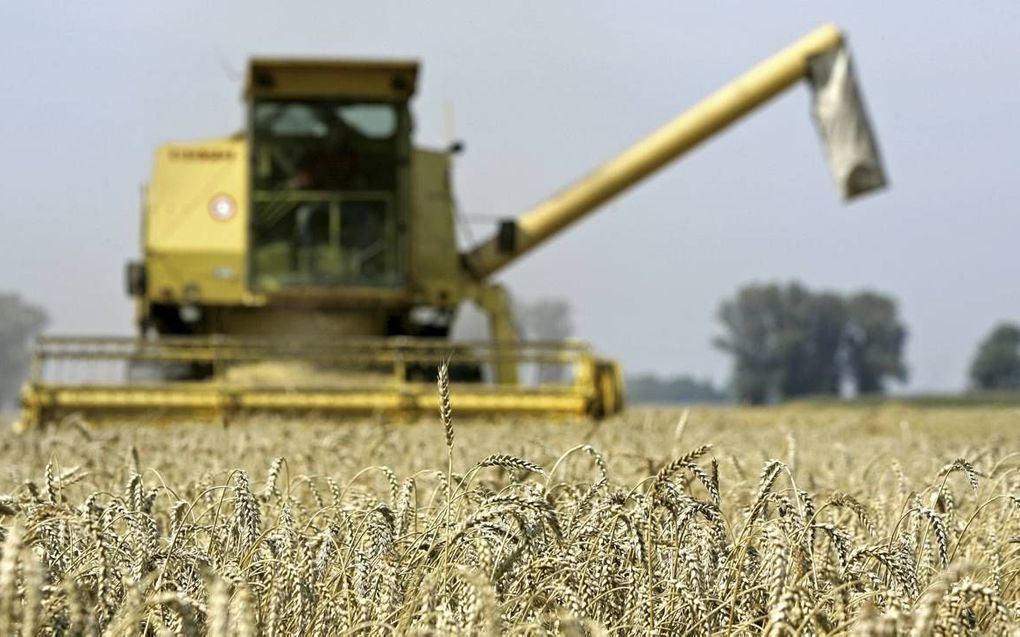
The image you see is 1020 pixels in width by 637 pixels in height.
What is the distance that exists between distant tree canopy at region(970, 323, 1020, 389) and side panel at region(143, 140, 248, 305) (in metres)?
95.1

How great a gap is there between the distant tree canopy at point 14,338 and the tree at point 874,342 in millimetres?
56834

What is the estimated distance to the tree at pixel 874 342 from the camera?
344ft

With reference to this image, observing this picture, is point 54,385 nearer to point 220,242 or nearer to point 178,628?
point 220,242

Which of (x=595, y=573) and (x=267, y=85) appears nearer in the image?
(x=595, y=573)

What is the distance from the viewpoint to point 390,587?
199 centimetres

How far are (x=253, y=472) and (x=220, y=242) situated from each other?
301 inches

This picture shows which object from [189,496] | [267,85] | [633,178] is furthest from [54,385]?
[189,496]

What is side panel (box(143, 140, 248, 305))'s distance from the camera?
39.1ft

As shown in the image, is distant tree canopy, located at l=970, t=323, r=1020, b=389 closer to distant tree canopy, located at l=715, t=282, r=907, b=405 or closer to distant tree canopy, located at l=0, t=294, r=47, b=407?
distant tree canopy, located at l=715, t=282, r=907, b=405

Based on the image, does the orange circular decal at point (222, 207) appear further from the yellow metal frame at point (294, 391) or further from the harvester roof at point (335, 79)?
the yellow metal frame at point (294, 391)

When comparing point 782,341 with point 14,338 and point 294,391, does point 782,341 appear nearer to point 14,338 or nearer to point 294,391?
point 14,338

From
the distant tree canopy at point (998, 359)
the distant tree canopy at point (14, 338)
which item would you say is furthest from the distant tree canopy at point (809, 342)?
the distant tree canopy at point (14, 338)

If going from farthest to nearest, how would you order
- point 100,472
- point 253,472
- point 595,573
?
point 253,472 → point 100,472 → point 595,573

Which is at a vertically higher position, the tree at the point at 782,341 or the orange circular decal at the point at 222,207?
the tree at the point at 782,341
